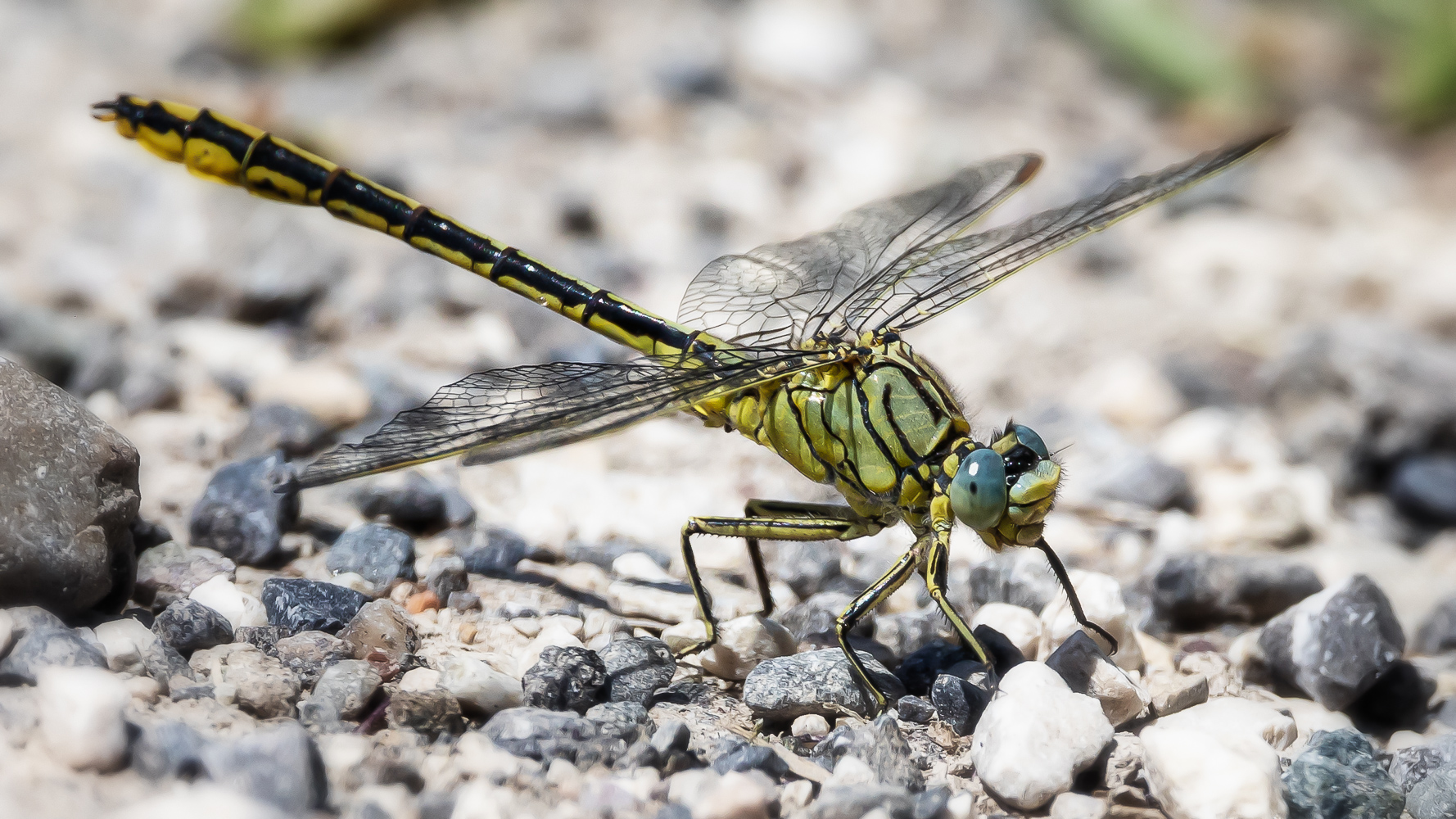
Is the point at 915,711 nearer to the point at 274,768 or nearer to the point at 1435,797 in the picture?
the point at 1435,797

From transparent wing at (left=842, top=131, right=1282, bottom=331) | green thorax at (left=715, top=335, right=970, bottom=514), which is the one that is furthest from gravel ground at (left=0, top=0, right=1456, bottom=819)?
transparent wing at (left=842, top=131, right=1282, bottom=331)

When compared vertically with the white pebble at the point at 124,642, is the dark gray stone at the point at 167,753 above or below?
below

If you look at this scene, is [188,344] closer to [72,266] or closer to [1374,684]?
[72,266]

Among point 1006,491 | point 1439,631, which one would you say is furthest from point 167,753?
point 1439,631

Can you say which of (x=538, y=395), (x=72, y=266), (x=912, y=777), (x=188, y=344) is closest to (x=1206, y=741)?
(x=912, y=777)

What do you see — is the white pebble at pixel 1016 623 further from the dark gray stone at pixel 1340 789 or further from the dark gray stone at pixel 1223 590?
the dark gray stone at pixel 1340 789

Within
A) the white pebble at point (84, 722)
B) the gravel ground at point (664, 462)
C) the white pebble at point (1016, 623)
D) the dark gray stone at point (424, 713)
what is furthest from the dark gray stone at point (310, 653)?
the white pebble at point (1016, 623)
